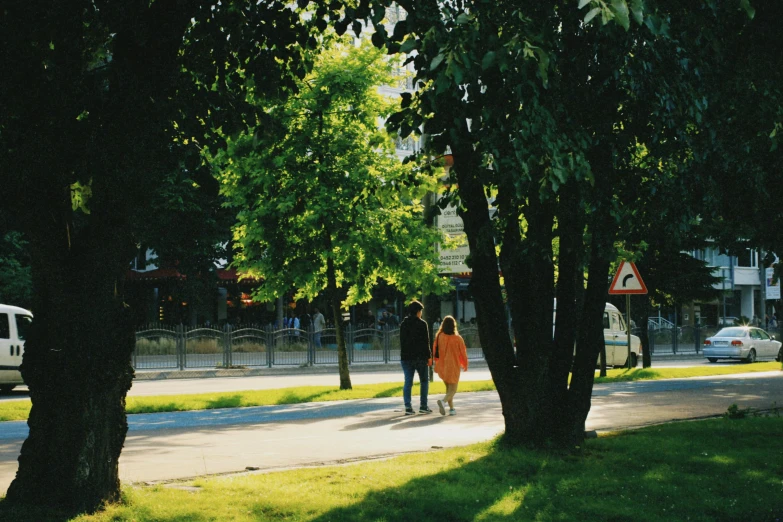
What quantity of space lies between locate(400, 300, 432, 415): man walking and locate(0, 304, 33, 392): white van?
9.15 m

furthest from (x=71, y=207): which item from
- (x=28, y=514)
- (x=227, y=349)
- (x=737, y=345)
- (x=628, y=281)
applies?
(x=737, y=345)

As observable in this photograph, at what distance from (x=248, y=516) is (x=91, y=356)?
1.61 m

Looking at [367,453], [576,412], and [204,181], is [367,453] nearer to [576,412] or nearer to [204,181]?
[576,412]

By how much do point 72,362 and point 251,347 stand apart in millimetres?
25467

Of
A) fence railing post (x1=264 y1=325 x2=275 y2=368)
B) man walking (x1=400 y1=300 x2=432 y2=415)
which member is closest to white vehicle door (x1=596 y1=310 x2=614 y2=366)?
fence railing post (x1=264 y1=325 x2=275 y2=368)

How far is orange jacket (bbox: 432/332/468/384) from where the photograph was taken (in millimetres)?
16359

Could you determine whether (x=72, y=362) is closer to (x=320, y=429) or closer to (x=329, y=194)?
(x=320, y=429)

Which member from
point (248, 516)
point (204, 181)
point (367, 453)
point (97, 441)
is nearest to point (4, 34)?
point (204, 181)

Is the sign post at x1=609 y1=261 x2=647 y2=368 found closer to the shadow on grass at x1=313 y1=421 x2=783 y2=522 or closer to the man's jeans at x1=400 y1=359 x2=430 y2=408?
the man's jeans at x1=400 y1=359 x2=430 y2=408

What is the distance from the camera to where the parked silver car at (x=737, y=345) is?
41156 mm

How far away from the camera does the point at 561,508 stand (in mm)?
7766

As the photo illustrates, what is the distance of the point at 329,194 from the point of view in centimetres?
2069

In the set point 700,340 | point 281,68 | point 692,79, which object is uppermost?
→ point 281,68

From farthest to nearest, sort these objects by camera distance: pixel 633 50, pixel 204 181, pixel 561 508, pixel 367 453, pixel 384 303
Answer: pixel 384 303 → pixel 367 453 → pixel 204 181 → pixel 561 508 → pixel 633 50
